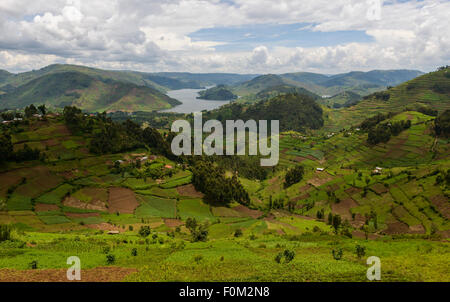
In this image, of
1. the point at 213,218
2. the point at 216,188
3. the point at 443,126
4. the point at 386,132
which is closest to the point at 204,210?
the point at 213,218

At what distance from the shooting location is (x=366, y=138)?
169 m

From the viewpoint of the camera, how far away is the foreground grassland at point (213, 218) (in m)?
24.6

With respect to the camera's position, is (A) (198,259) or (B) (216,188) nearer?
(A) (198,259)

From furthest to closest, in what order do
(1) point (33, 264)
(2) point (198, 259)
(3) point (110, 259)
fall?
(2) point (198, 259)
(3) point (110, 259)
(1) point (33, 264)

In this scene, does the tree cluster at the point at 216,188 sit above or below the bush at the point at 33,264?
below

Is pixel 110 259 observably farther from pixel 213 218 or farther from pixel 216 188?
pixel 216 188

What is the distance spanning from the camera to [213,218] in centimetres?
7906

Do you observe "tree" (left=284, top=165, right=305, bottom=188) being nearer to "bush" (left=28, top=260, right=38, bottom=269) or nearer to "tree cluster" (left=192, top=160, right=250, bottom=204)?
"tree cluster" (left=192, top=160, right=250, bottom=204)

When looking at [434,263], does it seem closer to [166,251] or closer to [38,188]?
[166,251]

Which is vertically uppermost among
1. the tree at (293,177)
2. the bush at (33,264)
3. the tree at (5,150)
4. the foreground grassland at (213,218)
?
the tree at (5,150)

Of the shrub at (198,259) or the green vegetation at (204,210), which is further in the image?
the shrub at (198,259)

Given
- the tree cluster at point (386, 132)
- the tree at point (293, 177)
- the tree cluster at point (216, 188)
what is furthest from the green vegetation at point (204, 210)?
the tree at point (293, 177)

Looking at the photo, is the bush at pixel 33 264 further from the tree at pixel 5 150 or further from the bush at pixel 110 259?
the tree at pixel 5 150
